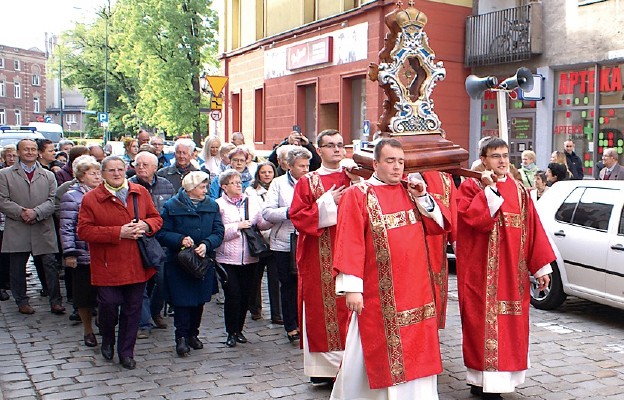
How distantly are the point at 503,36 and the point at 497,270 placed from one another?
44.1 feet

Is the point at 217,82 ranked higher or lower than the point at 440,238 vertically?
higher

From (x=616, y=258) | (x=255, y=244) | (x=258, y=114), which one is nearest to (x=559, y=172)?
(x=616, y=258)

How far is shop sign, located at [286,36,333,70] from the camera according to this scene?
2133cm

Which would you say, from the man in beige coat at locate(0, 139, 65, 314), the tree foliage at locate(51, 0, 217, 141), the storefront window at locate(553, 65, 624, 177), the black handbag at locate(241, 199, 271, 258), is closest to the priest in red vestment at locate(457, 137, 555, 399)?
the black handbag at locate(241, 199, 271, 258)

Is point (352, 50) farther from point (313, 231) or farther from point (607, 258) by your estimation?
point (313, 231)

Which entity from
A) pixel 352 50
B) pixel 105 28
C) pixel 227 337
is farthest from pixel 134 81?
pixel 227 337

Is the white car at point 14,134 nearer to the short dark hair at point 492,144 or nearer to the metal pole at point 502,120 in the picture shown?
the metal pole at point 502,120

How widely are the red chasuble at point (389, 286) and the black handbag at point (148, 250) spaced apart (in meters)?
2.31

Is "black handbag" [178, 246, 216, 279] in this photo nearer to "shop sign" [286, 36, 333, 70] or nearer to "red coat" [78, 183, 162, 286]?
"red coat" [78, 183, 162, 286]

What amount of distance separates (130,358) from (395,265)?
2867 millimetres

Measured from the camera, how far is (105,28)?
5000 cm

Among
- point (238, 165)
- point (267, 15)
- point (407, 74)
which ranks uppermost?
point (267, 15)

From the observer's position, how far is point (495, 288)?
561cm

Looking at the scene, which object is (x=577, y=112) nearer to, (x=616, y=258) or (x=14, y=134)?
(x=616, y=258)
